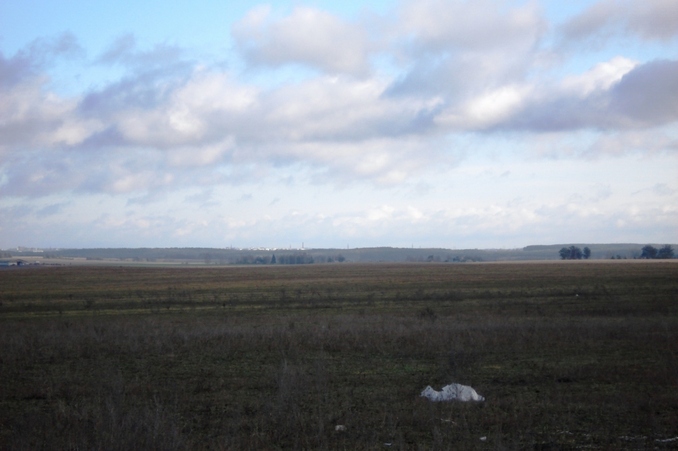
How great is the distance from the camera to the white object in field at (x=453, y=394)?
1060 cm

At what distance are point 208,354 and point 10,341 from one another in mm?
6737

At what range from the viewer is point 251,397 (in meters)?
11.2

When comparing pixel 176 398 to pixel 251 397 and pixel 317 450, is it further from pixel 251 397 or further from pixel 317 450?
pixel 317 450

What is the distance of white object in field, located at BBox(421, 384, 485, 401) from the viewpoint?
10.6 m

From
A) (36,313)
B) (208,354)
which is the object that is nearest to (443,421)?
(208,354)

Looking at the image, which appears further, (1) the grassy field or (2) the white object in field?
(2) the white object in field

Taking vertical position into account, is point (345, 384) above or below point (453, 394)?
below

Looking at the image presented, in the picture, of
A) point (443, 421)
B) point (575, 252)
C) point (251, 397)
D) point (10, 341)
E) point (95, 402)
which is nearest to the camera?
point (443, 421)

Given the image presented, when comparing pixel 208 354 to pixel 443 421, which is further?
pixel 208 354

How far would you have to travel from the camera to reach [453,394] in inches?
420

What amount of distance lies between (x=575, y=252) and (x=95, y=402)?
206457 mm

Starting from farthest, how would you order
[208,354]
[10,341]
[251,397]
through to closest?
[10,341] → [208,354] → [251,397]

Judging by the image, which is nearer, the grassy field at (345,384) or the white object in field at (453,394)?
the grassy field at (345,384)

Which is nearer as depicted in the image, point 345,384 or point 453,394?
point 453,394
